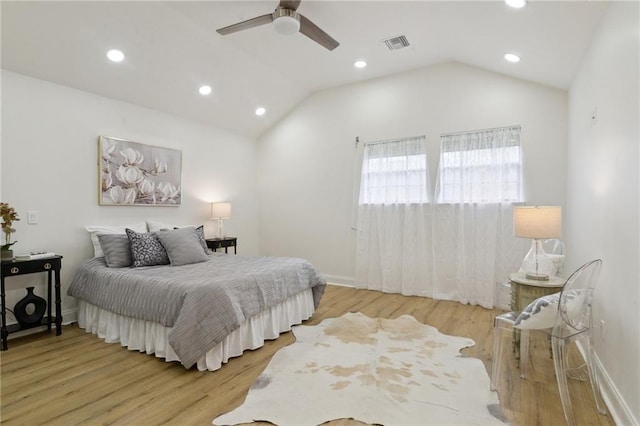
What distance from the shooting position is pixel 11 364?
2617 mm

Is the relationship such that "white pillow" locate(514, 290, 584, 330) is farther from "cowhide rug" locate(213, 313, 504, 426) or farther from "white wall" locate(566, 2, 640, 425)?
"cowhide rug" locate(213, 313, 504, 426)

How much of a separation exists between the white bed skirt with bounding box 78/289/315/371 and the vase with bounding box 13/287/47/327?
0.33m

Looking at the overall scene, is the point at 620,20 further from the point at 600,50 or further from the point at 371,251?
the point at 371,251

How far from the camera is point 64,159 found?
357cm

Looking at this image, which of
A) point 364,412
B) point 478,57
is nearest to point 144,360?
point 364,412

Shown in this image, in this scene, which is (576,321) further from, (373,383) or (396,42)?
(396,42)

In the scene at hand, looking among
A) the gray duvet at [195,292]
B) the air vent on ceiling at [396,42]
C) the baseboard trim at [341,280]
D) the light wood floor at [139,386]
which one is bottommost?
the light wood floor at [139,386]

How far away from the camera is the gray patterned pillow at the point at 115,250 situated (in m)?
3.37

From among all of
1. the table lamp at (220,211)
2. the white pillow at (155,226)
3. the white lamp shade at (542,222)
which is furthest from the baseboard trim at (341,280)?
the white lamp shade at (542,222)

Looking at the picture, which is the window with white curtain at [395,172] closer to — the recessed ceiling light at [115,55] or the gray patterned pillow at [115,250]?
the gray patterned pillow at [115,250]

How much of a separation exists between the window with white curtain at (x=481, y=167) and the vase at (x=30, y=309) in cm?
462

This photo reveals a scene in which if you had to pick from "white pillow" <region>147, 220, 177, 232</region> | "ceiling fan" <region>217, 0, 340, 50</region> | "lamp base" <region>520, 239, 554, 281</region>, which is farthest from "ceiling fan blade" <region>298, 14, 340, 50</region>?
"white pillow" <region>147, 220, 177, 232</region>

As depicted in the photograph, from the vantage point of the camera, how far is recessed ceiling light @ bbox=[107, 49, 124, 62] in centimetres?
343

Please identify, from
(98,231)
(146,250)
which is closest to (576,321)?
(146,250)
